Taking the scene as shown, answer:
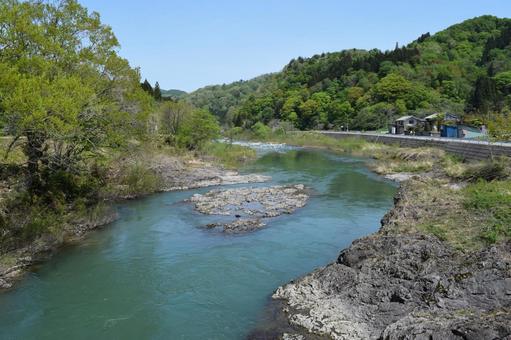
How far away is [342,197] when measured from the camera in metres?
27.2

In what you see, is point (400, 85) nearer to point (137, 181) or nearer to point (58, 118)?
point (137, 181)

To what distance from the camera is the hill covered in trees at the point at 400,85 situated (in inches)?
3346

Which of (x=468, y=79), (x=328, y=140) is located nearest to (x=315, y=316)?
(x=328, y=140)

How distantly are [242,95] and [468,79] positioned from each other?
111 metres

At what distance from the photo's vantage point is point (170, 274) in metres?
14.4

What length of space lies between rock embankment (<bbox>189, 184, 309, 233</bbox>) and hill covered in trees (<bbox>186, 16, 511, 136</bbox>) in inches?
1937

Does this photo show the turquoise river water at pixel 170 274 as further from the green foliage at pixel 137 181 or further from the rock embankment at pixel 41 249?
the green foliage at pixel 137 181

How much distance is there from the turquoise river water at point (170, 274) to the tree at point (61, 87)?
4.64 meters

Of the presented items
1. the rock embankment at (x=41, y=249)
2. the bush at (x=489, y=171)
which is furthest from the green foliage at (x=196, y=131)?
the bush at (x=489, y=171)

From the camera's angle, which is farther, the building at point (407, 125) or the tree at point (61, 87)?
the building at point (407, 125)

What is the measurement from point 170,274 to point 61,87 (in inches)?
339

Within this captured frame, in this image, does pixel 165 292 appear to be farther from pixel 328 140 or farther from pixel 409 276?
pixel 328 140

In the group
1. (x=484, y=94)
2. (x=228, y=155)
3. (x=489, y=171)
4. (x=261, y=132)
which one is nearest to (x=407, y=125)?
(x=484, y=94)

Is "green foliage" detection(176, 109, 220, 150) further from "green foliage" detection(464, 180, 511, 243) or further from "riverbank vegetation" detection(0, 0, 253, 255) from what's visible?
"green foliage" detection(464, 180, 511, 243)
